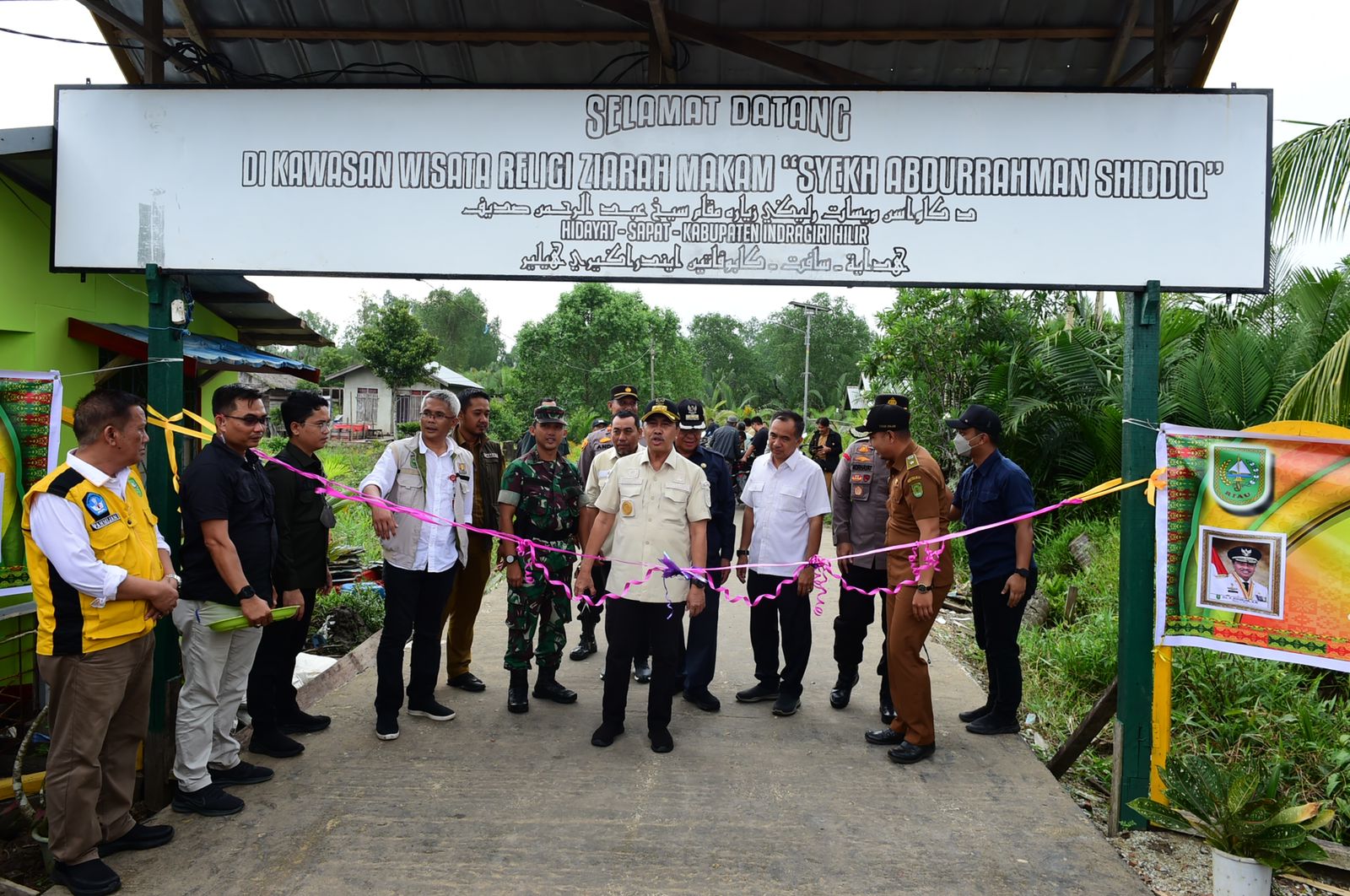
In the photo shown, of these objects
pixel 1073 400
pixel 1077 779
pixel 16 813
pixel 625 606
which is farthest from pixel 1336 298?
pixel 16 813

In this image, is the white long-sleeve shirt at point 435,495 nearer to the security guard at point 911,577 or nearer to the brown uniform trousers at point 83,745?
the brown uniform trousers at point 83,745

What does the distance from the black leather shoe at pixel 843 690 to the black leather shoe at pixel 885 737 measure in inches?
23.9

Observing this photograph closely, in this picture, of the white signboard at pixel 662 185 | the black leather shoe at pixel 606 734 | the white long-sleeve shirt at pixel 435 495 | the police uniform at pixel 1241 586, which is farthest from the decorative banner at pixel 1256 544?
the white long-sleeve shirt at pixel 435 495

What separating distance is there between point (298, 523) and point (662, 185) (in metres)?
2.57

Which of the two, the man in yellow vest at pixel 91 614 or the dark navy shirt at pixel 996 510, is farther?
the dark navy shirt at pixel 996 510

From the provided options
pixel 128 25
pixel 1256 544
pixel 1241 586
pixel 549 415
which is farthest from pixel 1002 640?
pixel 128 25

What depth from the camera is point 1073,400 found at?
409 inches

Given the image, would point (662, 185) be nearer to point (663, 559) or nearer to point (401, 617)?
point (663, 559)

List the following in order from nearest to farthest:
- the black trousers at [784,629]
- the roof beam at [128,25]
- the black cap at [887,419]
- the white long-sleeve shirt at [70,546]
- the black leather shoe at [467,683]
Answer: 1. the white long-sleeve shirt at [70,546]
2. the roof beam at [128,25]
3. the black cap at [887,419]
4. the black trousers at [784,629]
5. the black leather shoe at [467,683]

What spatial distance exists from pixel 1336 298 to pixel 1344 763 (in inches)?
181

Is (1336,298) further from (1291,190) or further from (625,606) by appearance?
(625,606)

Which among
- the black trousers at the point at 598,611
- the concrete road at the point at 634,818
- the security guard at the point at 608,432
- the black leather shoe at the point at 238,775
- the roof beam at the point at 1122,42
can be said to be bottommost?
the concrete road at the point at 634,818

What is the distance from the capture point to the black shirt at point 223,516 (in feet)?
12.6

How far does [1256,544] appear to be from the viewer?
374 centimetres
